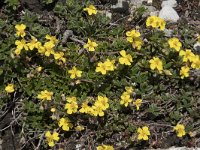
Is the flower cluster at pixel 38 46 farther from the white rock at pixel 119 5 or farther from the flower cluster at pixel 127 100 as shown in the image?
the white rock at pixel 119 5

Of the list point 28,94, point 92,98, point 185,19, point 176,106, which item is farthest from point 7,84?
point 185,19

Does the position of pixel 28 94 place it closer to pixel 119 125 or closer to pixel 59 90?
pixel 59 90

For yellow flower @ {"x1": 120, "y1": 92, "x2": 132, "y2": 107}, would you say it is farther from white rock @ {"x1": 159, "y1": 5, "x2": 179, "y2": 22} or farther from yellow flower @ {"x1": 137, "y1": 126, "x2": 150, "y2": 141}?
white rock @ {"x1": 159, "y1": 5, "x2": 179, "y2": 22}

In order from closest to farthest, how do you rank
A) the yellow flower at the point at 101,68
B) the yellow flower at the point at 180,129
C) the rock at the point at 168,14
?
1. the yellow flower at the point at 180,129
2. the yellow flower at the point at 101,68
3. the rock at the point at 168,14

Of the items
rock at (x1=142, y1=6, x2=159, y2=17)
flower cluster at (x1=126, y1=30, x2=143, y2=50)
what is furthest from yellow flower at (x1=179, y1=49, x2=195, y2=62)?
rock at (x1=142, y1=6, x2=159, y2=17)

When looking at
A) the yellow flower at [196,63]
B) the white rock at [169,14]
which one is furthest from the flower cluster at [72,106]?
the white rock at [169,14]

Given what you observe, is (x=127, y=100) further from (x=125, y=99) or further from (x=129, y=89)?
(x=129, y=89)

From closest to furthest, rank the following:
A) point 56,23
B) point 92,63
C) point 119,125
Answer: point 119,125, point 92,63, point 56,23

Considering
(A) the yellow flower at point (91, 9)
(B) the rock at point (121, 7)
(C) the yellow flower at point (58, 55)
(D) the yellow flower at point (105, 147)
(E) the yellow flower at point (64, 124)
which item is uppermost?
(A) the yellow flower at point (91, 9)
